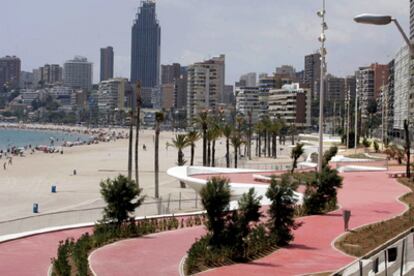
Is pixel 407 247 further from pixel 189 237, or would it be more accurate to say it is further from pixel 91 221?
pixel 91 221

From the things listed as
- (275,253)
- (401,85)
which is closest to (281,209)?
(275,253)

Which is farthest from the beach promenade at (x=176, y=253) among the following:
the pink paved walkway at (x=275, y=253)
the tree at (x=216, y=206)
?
the tree at (x=216, y=206)

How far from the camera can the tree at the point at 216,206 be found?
620 inches

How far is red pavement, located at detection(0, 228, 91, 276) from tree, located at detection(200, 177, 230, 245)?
4.14 metres

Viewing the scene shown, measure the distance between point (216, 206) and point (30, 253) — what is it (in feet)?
18.0

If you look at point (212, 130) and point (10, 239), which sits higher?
point (212, 130)

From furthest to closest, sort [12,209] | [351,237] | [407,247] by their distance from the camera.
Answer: [12,209] → [351,237] → [407,247]

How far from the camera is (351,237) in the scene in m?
17.4

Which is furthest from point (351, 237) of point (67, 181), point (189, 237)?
point (67, 181)

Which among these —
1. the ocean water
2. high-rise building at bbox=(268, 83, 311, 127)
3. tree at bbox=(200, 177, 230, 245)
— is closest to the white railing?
tree at bbox=(200, 177, 230, 245)

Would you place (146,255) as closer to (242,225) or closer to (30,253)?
(242,225)

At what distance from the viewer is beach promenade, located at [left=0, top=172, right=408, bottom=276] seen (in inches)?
577

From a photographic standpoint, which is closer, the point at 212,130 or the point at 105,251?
the point at 105,251

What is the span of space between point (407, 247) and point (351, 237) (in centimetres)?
701
